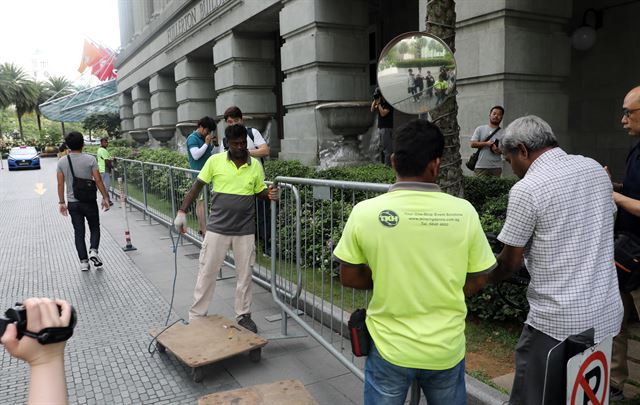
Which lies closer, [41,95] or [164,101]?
[164,101]

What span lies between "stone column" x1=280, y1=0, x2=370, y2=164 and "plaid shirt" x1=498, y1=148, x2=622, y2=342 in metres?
8.65

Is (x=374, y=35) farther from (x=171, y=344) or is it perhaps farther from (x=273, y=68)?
(x=171, y=344)

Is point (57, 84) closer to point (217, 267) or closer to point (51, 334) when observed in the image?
point (217, 267)

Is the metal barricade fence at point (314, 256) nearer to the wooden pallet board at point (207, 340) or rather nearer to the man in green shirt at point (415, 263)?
the wooden pallet board at point (207, 340)

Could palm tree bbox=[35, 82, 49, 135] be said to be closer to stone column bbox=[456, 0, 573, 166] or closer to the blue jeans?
stone column bbox=[456, 0, 573, 166]

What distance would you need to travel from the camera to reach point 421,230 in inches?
85.2

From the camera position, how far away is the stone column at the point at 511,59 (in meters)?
7.71

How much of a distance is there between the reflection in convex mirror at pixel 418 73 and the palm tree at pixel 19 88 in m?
77.1

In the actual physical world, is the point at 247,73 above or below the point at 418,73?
above

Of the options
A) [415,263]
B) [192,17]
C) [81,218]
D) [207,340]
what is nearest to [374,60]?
[192,17]

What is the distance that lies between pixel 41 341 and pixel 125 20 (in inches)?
1372

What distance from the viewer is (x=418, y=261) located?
2195mm

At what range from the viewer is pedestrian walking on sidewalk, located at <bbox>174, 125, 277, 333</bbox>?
5.02 m

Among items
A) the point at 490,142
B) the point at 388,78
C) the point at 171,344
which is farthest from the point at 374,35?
the point at 171,344
